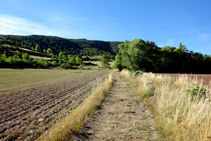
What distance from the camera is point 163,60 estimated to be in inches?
1247

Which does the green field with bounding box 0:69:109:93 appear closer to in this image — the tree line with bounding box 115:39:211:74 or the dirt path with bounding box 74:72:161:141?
the dirt path with bounding box 74:72:161:141

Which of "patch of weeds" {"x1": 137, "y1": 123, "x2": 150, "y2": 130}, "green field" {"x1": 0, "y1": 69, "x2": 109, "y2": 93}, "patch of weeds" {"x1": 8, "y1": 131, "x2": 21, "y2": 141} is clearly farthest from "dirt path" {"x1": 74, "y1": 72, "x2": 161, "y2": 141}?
"green field" {"x1": 0, "y1": 69, "x2": 109, "y2": 93}

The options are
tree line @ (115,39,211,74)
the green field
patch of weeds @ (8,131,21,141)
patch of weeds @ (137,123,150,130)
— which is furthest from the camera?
tree line @ (115,39,211,74)

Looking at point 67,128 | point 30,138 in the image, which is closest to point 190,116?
point 67,128

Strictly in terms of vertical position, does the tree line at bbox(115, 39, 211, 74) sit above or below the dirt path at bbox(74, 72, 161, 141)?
above

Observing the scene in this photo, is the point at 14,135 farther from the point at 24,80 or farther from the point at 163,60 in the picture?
the point at 163,60

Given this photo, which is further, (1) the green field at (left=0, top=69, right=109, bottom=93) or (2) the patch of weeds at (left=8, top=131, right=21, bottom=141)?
(1) the green field at (left=0, top=69, right=109, bottom=93)

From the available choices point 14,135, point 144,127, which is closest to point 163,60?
point 144,127

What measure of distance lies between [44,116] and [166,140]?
5224 mm

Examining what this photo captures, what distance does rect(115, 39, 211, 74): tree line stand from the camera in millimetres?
30375

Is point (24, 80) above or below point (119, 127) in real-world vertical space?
below

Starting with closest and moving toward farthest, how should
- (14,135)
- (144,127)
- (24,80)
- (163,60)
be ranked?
1. (14,135)
2. (144,127)
3. (24,80)
4. (163,60)

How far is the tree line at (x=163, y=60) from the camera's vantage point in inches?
1196

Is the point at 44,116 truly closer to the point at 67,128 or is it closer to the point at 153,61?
the point at 67,128
